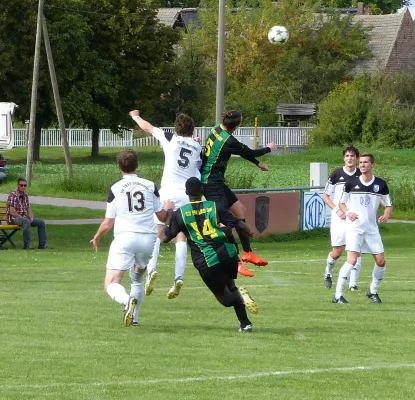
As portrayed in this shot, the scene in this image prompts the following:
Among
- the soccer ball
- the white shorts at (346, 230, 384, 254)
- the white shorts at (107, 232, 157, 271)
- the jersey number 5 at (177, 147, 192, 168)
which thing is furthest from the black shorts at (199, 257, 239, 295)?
the soccer ball

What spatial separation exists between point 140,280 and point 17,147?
226 feet

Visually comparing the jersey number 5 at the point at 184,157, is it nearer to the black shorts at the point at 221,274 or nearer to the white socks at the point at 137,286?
the white socks at the point at 137,286

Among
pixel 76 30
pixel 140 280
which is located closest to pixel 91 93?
pixel 76 30

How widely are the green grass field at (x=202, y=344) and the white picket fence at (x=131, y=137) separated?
5815cm

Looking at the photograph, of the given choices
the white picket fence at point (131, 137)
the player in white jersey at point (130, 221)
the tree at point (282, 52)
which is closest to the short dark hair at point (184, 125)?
the player in white jersey at point (130, 221)

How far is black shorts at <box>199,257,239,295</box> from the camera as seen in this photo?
1184 cm

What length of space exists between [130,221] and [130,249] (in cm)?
28

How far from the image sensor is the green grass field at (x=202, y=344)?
903cm

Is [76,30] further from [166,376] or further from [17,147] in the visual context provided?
[166,376]

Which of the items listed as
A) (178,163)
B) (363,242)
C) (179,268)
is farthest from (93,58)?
(179,268)

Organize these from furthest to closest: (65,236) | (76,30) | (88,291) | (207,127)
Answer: (207,127) → (76,30) → (65,236) → (88,291)

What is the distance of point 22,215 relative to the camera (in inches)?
1018

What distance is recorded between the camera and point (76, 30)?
6225cm

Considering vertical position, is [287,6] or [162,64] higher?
[287,6]
